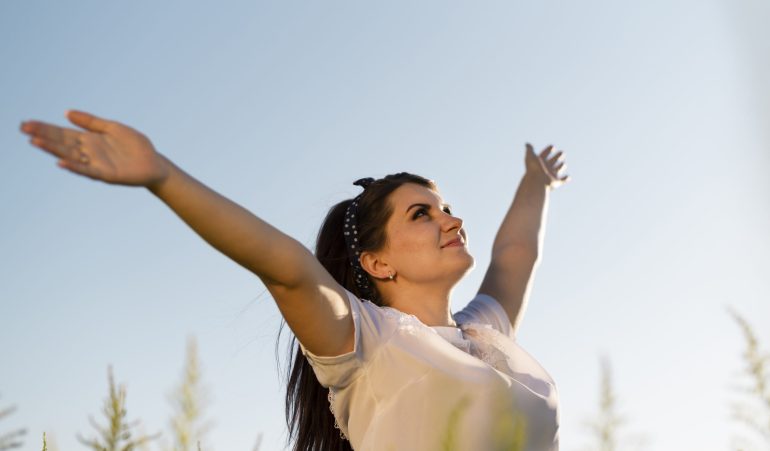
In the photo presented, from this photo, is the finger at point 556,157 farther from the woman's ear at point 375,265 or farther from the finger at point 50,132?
the finger at point 50,132

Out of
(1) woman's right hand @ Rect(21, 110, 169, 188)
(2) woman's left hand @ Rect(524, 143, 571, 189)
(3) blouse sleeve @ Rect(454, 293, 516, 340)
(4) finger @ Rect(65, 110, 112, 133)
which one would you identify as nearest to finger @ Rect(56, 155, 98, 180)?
(1) woman's right hand @ Rect(21, 110, 169, 188)

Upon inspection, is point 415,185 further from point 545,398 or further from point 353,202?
point 545,398

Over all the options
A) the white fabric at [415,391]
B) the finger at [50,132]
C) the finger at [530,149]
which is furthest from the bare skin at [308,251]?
the finger at [530,149]

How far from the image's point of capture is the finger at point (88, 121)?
2.21 metres

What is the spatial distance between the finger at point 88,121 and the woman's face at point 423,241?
2.03 meters

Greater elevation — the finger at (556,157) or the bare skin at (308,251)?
the finger at (556,157)

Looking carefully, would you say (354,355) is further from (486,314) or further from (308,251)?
(486,314)

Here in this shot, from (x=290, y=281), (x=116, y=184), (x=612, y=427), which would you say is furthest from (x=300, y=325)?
(x=612, y=427)

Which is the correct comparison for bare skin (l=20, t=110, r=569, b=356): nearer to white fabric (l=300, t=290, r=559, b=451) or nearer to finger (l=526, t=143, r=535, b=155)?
white fabric (l=300, t=290, r=559, b=451)

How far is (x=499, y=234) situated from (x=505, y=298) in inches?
27.7

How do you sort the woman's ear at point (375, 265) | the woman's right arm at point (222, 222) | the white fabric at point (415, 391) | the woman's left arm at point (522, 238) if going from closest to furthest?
the woman's right arm at point (222, 222) < the white fabric at point (415, 391) < the woman's ear at point (375, 265) < the woman's left arm at point (522, 238)

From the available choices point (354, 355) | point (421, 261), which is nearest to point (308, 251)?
point (354, 355)

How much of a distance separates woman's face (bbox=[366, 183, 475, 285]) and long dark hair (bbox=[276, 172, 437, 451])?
72 millimetres

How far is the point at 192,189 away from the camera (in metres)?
2.49
